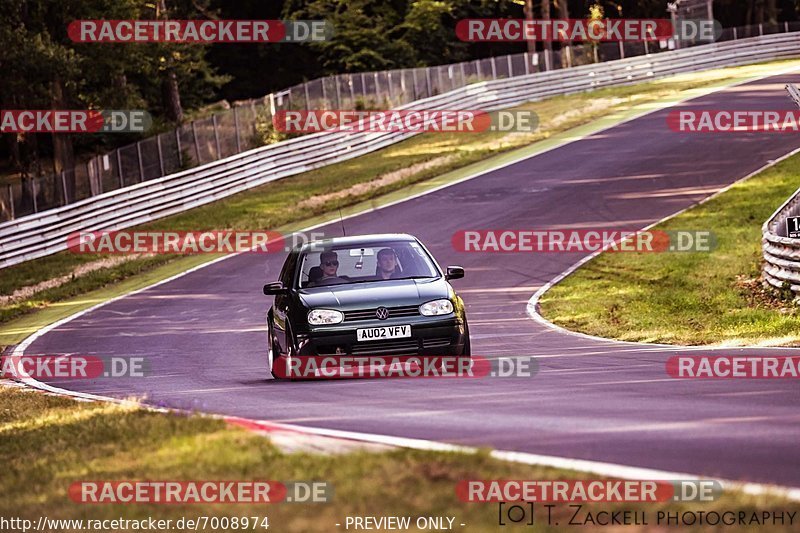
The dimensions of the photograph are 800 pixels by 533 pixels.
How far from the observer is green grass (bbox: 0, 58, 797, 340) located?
28594 mm

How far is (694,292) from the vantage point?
67.5 ft

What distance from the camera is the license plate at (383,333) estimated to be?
12.5 metres

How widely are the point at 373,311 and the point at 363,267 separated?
1759mm

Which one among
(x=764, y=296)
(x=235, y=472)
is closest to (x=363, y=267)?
(x=235, y=472)

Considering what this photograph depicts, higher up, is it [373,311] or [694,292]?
[373,311]

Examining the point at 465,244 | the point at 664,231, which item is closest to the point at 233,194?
the point at 465,244

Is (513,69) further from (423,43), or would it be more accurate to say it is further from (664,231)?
(664,231)

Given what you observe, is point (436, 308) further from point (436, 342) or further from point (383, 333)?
point (383, 333)

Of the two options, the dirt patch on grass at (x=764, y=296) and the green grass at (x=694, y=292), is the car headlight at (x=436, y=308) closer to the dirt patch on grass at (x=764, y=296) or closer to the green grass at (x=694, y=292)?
the green grass at (x=694, y=292)

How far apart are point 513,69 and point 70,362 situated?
34.0 metres

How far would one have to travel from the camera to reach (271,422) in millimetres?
9086

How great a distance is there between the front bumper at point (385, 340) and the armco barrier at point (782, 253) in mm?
7506

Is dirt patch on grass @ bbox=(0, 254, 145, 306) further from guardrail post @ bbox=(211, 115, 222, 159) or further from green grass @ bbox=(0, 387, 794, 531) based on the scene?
green grass @ bbox=(0, 387, 794, 531)

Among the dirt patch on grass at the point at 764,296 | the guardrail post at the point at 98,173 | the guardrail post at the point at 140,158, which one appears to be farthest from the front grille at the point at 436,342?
the guardrail post at the point at 140,158
